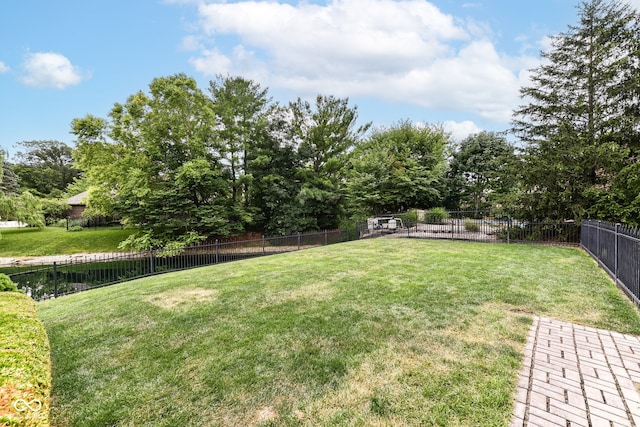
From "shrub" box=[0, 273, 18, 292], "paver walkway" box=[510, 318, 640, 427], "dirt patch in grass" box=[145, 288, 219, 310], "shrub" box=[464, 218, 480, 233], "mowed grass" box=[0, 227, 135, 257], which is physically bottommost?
"mowed grass" box=[0, 227, 135, 257]

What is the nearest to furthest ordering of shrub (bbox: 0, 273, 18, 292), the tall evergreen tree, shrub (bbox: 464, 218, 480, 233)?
shrub (bbox: 0, 273, 18, 292) < the tall evergreen tree < shrub (bbox: 464, 218, 480, 233)

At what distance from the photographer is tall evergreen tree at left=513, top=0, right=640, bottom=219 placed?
11.1 meters

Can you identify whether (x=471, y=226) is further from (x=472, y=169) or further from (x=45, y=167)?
(x=45, y=167)

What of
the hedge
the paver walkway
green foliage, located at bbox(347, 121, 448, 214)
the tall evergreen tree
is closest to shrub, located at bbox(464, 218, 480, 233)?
the tall evergreen tree

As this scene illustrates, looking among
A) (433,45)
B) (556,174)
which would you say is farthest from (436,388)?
(433,45)

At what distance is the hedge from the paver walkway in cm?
294

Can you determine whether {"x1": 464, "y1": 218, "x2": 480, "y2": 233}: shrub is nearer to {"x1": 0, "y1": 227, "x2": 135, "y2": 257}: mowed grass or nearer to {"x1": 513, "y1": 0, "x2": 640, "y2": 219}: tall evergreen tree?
{"x1": 513, "y1": 0, "x2": 640, "y2": 219}: tall evergreen tree

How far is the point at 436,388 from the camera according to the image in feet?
8.18

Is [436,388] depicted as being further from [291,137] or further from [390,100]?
[390,100]

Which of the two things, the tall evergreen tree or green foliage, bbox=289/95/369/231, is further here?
green foliage, bbox=289/95/369/231

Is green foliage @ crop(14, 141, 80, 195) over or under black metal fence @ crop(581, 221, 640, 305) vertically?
over

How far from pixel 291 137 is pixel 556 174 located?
15005mm

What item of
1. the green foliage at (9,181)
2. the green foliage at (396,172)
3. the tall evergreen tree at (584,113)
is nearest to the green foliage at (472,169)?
the green foliage at (396,172)

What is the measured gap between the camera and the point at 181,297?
540 centimetres
